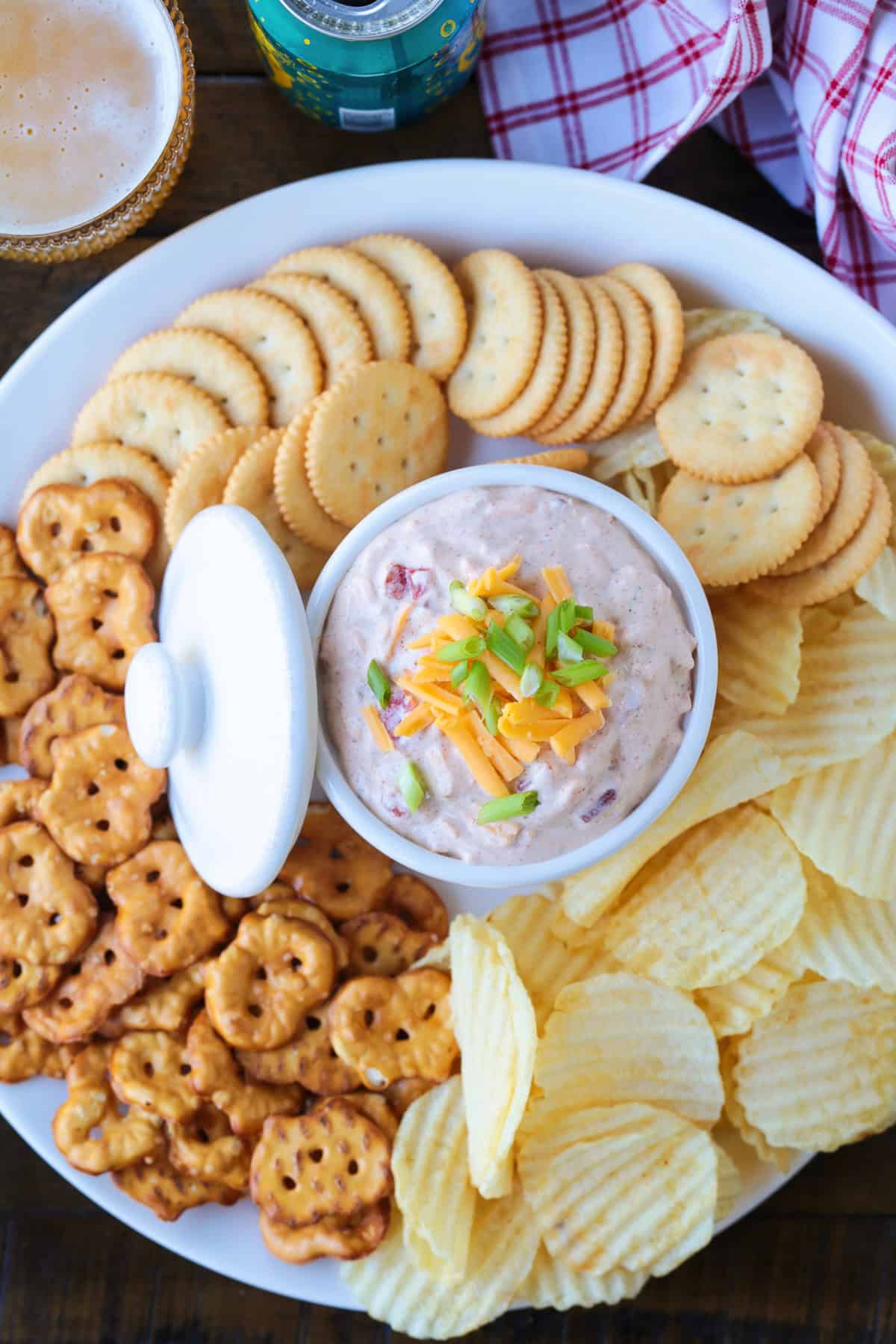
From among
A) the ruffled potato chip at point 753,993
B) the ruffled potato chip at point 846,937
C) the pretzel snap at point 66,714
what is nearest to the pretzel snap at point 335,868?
the pretzel snap at point 66,714

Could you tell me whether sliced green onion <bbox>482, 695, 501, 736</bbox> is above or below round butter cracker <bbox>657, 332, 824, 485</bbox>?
below

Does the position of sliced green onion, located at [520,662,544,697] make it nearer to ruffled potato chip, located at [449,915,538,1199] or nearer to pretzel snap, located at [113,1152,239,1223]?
ruffled potato chip, located at [449,915,538,1199]

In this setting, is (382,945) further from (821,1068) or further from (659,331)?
(659,331)

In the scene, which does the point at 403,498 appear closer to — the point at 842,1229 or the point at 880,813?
the point at 880,813

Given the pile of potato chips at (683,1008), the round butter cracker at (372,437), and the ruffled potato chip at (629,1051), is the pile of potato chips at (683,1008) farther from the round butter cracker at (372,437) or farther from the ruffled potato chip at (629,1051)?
the round butter cracker at (372,437)

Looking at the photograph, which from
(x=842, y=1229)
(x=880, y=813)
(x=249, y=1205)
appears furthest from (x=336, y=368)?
(x=842, y=1229)

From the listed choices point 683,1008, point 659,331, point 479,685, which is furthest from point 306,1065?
point 659,331

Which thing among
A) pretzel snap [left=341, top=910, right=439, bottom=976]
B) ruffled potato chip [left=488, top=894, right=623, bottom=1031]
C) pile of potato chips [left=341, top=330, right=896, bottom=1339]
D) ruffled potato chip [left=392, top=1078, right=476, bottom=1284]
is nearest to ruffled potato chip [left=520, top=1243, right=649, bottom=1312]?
pile of potato chips [left=341, top=330, right=896, bottom=1339]
